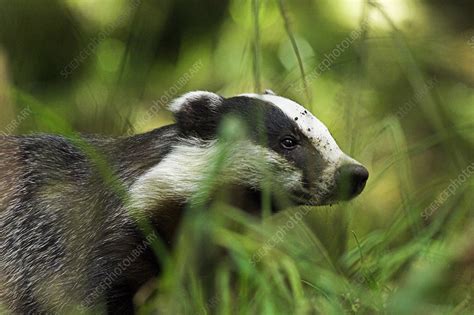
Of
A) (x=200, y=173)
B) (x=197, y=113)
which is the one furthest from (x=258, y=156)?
(x=197, y=113)

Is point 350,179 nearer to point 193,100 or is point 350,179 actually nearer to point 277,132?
Answer: point 277,132

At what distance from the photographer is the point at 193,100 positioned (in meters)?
3.79

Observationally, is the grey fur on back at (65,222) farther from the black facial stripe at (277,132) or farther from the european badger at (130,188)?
the black facial stripe at (277,132)

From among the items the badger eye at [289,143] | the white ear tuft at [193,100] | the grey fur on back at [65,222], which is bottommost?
the grey fur on back at [65,222]

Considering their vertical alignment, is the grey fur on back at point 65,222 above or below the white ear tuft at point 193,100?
below

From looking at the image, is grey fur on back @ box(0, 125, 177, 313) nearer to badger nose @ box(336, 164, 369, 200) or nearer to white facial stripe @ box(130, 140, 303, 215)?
white facial stripe @ box(130, 140, 303, 215)

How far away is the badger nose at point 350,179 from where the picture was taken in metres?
3.44

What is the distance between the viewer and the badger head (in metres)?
3.53

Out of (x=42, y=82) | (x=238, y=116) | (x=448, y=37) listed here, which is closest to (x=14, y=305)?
(x=238, y=116)

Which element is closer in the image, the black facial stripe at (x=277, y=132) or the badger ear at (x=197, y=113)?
the black facial stripe at (x=277, y=132)

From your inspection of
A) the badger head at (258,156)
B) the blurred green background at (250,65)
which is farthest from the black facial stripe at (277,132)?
the blurred green background at (250,65)

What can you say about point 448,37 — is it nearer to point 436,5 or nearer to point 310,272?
point 436,5

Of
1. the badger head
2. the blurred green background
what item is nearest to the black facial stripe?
the badger head

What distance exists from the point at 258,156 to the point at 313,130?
25cm
